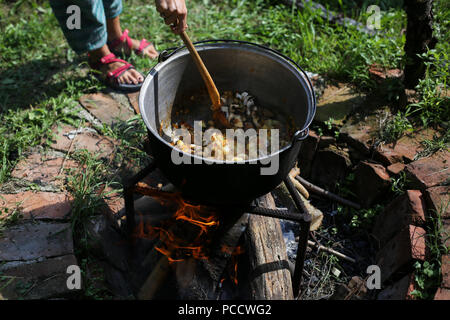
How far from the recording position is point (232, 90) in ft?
8.40

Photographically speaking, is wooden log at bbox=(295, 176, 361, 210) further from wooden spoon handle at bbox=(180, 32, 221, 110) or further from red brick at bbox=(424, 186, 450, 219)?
wooden spoon handle at bbox=(180, 32, 221, 110)

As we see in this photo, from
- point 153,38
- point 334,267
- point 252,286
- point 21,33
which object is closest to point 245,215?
point 252,286

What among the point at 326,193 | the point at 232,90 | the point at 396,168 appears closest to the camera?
the point at 396,168

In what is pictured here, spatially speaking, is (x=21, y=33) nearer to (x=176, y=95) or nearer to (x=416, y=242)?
(x=176, y=95)

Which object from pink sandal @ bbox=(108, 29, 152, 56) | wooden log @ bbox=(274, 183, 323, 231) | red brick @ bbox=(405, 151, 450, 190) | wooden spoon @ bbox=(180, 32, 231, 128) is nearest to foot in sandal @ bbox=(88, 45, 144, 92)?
pink sandal @ bbox=(108, 29, 152, 56)

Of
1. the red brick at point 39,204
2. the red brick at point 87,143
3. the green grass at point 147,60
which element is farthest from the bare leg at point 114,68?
the red brick at point 39,204

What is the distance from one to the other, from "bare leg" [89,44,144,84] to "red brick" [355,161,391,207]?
1904 millimetres

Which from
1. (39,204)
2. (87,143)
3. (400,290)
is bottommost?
(400,290)

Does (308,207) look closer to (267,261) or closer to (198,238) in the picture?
(267,261)

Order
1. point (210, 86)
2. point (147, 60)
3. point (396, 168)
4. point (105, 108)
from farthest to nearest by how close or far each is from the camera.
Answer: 1. point (147, 60)
2. point (105, 108)
3. point (396, 168)
4. point (210, 86)

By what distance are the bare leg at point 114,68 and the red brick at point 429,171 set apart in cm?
218

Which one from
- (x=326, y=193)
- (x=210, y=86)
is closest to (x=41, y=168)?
(x=210, y=86)

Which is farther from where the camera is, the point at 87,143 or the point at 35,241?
the point at 87,143

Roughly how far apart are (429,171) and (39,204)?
2.35 meters
